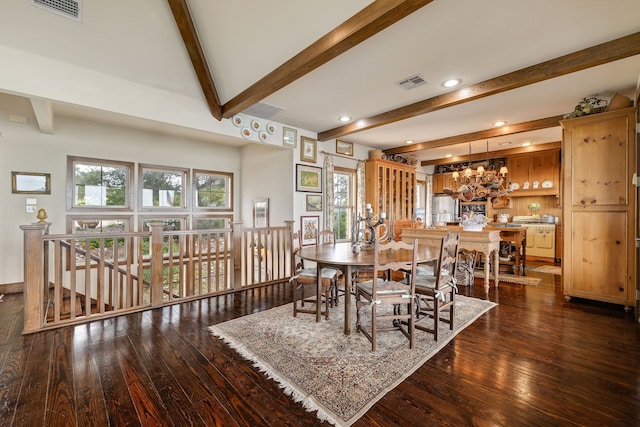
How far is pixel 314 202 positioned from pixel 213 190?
248 centimetres

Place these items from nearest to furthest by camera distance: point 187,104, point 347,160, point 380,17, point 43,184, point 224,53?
point 380,17, point 224,53, point 187,104, point 43,184, point 347,160

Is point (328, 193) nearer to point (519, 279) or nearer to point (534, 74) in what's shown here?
point (534, 74)

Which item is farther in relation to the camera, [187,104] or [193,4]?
[187,104]

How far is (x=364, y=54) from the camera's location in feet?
9.26

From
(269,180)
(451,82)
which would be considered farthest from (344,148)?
(451,82)

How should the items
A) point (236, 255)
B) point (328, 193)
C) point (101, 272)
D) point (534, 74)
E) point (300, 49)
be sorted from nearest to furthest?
point (300, 49) < point (534, 74) < point (101, 272) < point (236, 255) < point (328, 193)

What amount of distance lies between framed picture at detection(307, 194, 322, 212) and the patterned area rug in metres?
2.49

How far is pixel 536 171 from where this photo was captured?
271 inches

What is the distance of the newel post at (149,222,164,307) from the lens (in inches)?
135

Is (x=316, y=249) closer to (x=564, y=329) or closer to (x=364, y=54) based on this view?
(x=364, y=54)

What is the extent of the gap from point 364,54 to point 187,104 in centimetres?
243

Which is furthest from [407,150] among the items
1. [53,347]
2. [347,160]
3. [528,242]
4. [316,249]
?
[53,347]

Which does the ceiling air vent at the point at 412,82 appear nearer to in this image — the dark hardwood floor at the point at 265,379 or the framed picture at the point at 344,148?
the framed picture at the point at 344,148

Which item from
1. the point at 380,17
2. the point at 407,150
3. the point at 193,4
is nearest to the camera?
the point at 380,17
